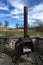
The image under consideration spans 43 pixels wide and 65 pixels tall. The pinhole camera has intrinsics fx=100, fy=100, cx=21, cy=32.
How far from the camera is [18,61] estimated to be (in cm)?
466

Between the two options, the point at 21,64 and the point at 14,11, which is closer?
the point at 21,64

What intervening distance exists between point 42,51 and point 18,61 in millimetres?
1658

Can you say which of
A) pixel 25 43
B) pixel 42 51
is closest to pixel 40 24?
pixel 42 51

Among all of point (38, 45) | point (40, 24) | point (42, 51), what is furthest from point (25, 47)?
point (40, 24)

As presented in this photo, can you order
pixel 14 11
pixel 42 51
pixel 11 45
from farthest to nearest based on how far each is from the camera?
1. pixel 14 11
2. pixel 11 45
3. pixel 42 51

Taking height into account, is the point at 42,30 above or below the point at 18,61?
above

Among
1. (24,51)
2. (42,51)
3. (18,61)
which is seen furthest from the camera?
(42,51)

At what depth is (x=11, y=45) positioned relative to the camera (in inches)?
242

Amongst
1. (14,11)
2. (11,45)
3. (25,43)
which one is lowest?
(11,45)

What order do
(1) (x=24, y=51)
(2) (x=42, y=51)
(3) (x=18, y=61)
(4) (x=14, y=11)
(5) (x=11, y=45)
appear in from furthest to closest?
(4) (x=14, y=11) → (5) (x=11, y=45) → (2) (x=42, y=51) → (3) (x=18, y=61) → (1) (x=24, y=51)

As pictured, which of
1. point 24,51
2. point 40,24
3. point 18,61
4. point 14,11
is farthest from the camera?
point 40,24

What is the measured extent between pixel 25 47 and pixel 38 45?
1.96 meters

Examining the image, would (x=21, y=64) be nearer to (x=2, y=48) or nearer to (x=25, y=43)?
(x=25, y=43)

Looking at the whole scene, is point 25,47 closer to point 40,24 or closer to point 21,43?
point 21,43
